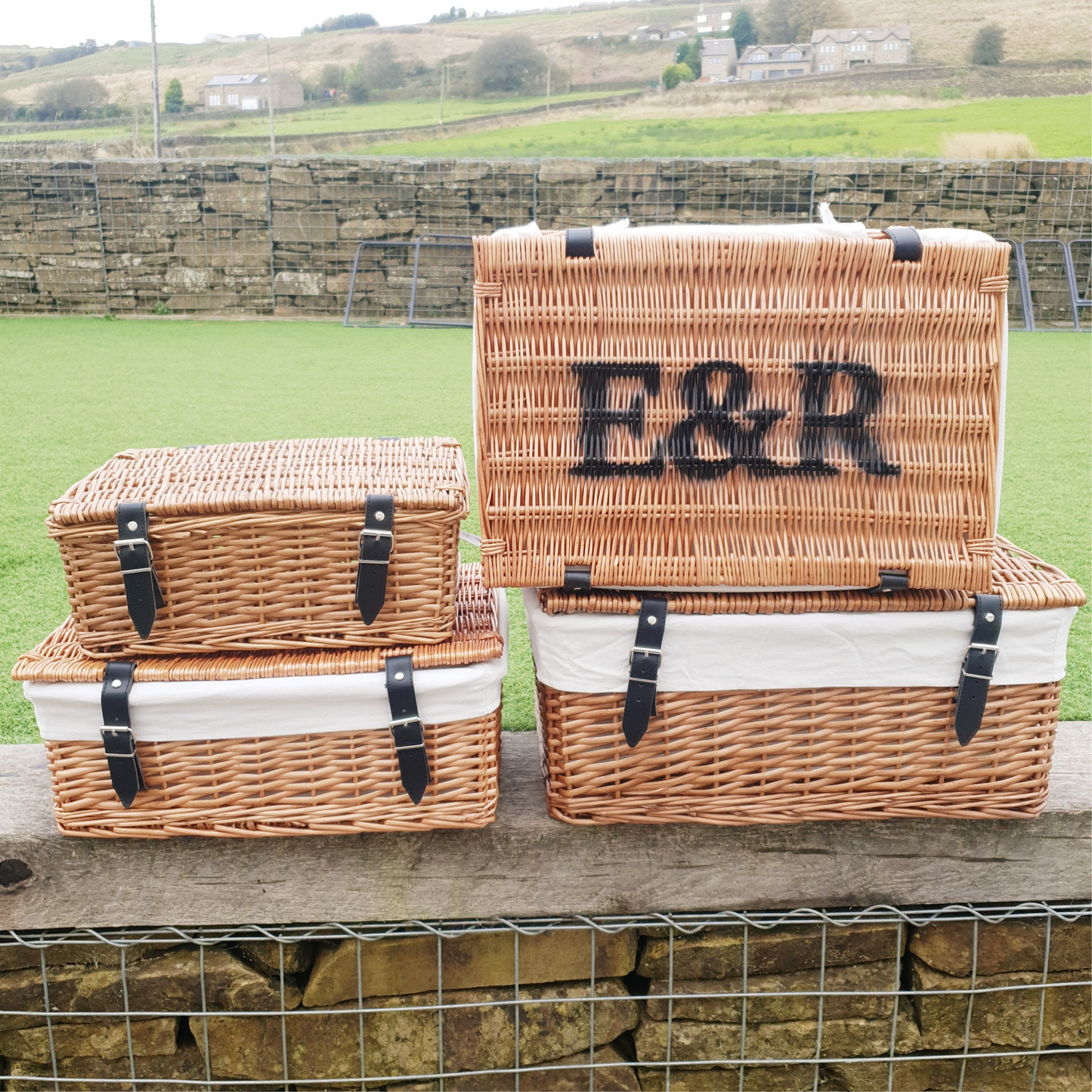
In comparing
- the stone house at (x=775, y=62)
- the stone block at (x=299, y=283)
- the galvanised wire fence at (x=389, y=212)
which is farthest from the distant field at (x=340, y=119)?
the stone block at (x=299, y=283)

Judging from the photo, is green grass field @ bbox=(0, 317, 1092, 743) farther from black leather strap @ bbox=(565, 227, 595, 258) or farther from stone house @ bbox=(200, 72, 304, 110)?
stone house @ bbox=(200, 72, 304, 110)

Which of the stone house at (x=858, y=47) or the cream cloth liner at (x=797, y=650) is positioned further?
the stone house at (x=858, y=47)

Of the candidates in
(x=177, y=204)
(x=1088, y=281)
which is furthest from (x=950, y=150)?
(x=177, y=204)

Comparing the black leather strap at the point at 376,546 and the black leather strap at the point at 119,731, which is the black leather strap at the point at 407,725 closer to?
the black leather strap at the point at 376,546

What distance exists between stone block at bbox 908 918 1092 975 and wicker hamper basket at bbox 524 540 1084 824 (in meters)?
0.22

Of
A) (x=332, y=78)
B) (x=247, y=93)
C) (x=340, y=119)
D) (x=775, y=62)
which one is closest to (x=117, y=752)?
(x=340, y=119)

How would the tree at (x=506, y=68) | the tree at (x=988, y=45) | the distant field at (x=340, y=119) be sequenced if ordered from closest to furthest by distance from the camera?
the distant field at (x=340, y=119) < the tree at (x=988, y=45) < the tree at (x=506, y=68)

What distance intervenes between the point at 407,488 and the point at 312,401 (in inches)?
151

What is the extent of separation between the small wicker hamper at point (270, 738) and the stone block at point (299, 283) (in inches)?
310

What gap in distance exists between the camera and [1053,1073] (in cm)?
157

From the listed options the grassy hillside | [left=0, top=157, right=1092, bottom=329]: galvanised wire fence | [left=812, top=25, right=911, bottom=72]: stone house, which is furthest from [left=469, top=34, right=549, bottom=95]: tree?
[left=0, top=157, right=1092, bottom=329]: galvanised wire fence

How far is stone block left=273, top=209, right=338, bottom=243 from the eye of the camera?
340 inches

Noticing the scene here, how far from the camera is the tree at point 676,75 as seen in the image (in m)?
19.3

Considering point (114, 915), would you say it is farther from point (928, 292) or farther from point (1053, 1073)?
point (1053, 1073)
